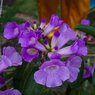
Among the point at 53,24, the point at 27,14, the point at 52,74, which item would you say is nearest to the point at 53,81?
the point at 52,74

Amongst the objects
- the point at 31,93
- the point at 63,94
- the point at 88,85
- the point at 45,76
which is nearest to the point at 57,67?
the point at 45,76

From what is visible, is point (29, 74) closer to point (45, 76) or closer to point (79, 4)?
point (45, 76)

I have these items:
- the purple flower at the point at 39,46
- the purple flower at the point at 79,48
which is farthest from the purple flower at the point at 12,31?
the purple flower at the point at 79,48

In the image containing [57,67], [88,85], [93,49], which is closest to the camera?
[57,67]

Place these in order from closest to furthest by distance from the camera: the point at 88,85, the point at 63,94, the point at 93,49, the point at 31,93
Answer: the point at 31,93
the point at 88,85
the point at 63,94
the point at 93,49

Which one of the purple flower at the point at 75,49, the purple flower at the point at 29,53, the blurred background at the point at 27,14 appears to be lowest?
the blurred background at the point at 27,14

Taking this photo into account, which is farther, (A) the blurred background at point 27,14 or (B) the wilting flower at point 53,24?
(A) the blurred background at point 27,14

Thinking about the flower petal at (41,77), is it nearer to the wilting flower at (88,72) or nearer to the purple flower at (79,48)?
the purple flower at (79,48)

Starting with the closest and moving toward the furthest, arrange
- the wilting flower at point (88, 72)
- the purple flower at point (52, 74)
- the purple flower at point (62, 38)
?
the purple flower at point (52, 74), the purple flower at point (62, 38), the wilting flower at point (88, 72)

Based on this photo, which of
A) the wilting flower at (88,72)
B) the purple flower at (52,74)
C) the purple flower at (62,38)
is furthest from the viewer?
the wilting flower at (88,72)
